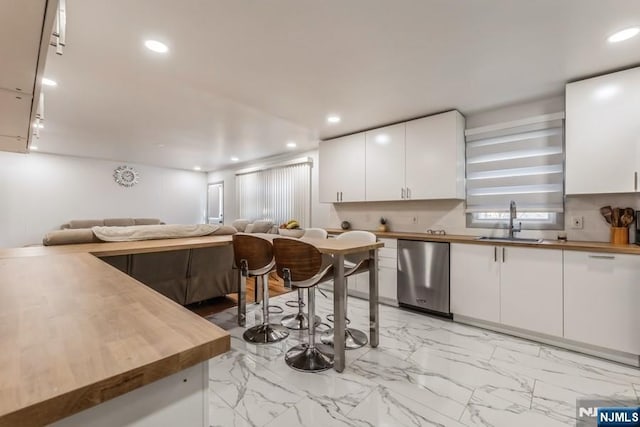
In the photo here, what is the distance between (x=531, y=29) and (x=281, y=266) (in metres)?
2.32

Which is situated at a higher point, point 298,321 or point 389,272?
point 389,272

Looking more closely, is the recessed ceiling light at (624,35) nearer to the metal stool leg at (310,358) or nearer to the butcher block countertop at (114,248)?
the metal stool leg at (310,358)

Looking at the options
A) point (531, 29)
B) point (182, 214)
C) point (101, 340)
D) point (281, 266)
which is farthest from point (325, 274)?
point (182, 214)

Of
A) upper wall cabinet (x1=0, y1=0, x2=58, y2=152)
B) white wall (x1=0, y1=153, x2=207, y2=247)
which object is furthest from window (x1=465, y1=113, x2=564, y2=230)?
white wall (x1=0, y1=153, x2=207, y2=247)

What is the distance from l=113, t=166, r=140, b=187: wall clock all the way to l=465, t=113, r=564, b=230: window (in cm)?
756

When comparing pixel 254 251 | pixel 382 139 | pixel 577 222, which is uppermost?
pixel 382 139

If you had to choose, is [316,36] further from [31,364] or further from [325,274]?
[31,364]

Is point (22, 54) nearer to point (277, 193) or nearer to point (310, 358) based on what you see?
point (310, 358)

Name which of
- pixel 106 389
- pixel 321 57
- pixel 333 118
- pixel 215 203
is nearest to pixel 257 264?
pixel 321 57

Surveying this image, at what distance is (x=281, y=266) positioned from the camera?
203 cm

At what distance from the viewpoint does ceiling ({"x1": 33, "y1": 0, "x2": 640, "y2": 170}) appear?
1.71 m

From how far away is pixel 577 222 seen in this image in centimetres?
275

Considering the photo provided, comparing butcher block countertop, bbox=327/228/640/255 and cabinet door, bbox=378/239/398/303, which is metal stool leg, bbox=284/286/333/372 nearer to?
cabinet door, bbox=378/239/398/303

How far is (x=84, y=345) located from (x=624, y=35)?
3235mm
